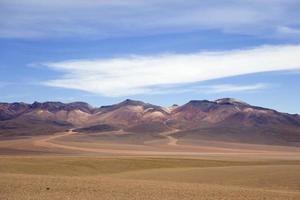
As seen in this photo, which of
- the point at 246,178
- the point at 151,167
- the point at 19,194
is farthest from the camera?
the point at 151,167

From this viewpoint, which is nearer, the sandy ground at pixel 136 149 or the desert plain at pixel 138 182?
the desert plain at pixel 138 182

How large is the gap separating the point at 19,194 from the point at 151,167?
2659 centimetres

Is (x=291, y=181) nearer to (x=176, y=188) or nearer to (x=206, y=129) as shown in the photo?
(x=176, y=188)

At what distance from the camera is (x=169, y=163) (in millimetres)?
54031

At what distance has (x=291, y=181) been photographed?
35.1 m

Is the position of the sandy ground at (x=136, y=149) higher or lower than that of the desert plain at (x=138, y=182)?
lower

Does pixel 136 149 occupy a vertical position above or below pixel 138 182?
below

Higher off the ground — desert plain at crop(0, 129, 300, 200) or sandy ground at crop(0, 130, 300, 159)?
desert plain at crop(0, 129, 300, 200)

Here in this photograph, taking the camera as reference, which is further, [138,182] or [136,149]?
[136,149]

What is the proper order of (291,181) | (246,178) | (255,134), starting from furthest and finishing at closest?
1. (255,134)
2. (246,178)
3. (291,181)

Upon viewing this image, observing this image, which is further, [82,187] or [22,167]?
[22,167]

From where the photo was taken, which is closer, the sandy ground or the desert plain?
the desert plain

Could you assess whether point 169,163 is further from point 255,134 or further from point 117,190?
point 255,134

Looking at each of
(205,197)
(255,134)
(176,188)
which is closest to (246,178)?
(176,188)
